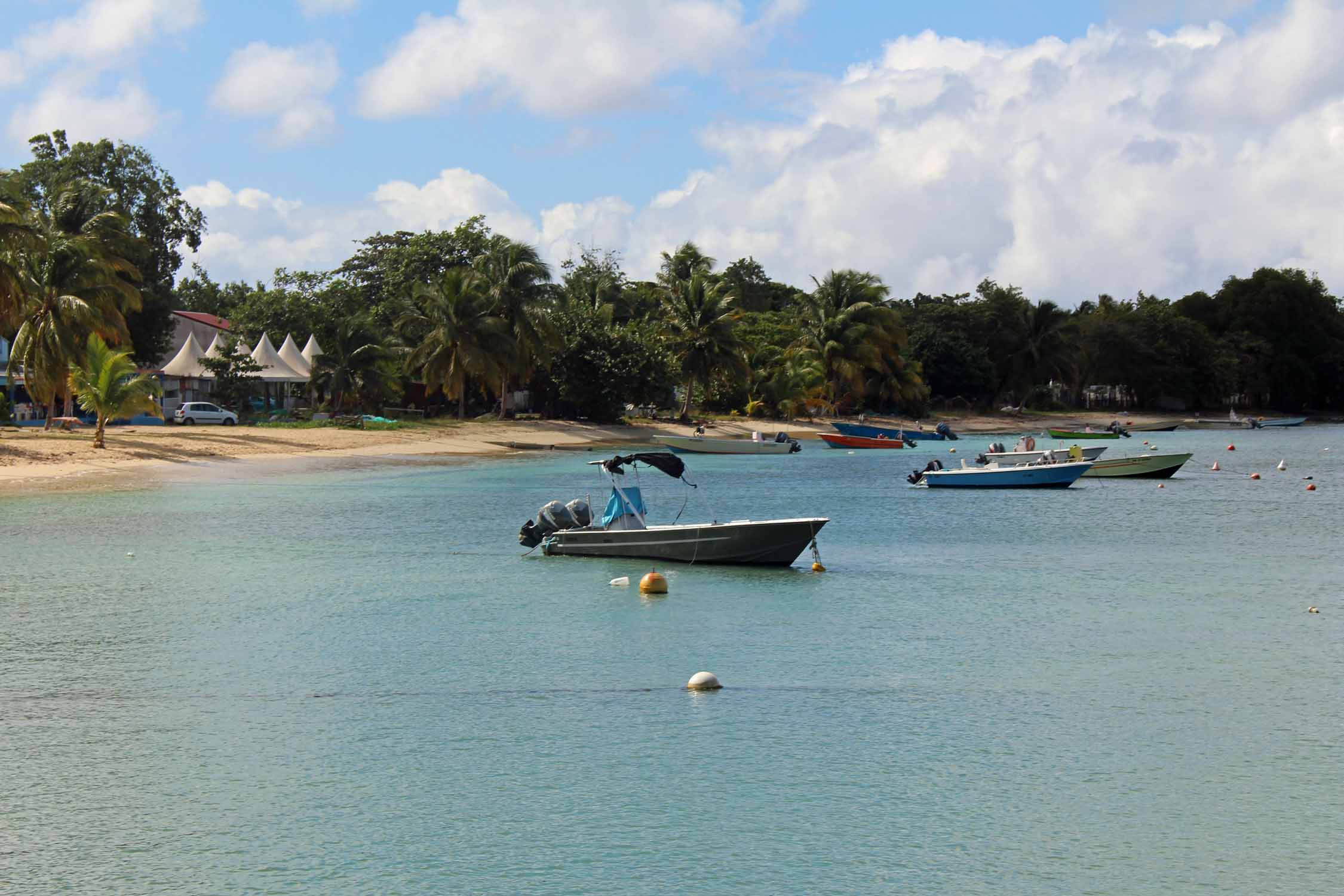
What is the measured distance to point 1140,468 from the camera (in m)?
51.8

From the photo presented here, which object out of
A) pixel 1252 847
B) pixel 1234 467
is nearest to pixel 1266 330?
pixel 1234 467

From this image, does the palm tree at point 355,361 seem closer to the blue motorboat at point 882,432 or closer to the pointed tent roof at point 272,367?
the pointed tent roof at point 272,367

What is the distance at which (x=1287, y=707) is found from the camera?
1561cm

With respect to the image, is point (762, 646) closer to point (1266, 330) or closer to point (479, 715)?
point (479, 715)

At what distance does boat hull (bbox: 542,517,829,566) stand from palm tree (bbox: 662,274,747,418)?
5521 centimetres

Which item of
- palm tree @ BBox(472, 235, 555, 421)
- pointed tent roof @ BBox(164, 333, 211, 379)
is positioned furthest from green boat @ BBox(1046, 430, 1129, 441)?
pointed tent roof @ BBox(164, 333, 211, 379)

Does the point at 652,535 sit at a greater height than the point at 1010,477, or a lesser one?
lesser

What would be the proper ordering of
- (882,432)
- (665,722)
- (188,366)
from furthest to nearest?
(882,432) < (188,366) < (665,722)

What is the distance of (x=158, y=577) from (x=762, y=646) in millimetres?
12670

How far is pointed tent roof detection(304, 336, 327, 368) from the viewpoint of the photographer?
72.9 metres

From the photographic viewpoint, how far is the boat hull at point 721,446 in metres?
69.6

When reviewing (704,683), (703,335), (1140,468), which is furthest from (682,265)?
(704,683)

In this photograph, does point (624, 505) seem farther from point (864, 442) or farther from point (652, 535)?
point (864, 442)

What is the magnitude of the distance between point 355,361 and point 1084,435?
42.1 meters
